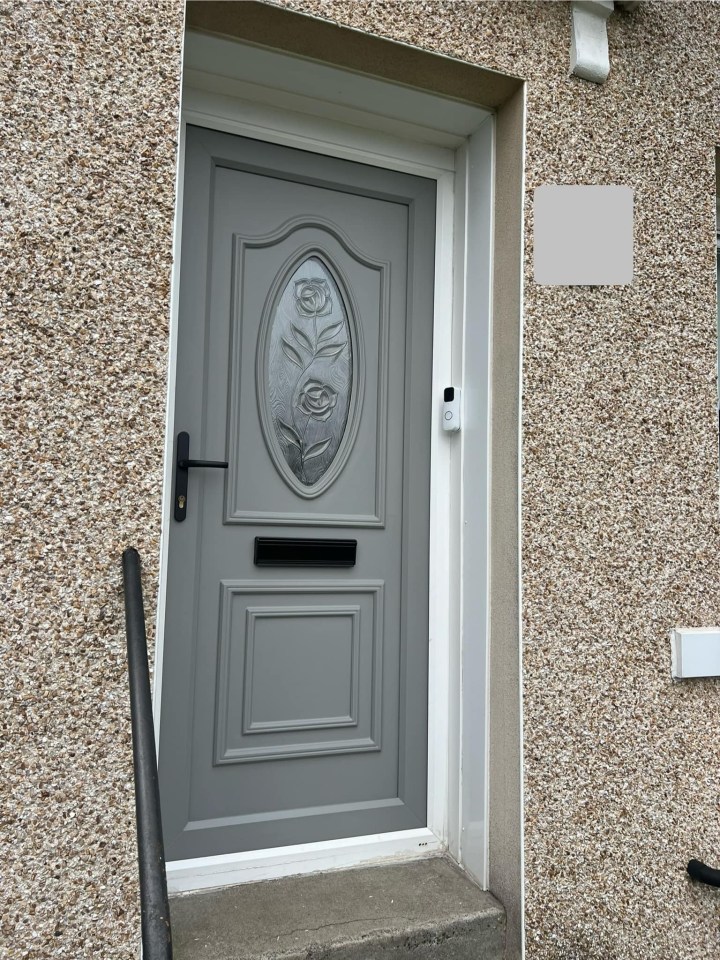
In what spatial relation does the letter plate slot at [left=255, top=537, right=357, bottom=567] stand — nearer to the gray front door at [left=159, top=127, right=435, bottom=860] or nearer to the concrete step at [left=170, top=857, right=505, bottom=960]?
the gray front door at [left=159, top=127, right=435, bottom=860]

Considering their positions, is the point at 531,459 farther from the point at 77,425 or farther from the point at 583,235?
the point at 77,425

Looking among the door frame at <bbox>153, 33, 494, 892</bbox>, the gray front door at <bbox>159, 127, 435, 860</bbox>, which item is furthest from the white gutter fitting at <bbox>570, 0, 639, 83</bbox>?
the gray front door at <bbox>159, 127, 435, 860</bbox>

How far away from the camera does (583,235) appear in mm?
2176

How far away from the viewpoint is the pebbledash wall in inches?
60.1

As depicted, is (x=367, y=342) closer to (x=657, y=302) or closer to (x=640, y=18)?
(x=657, y=302)

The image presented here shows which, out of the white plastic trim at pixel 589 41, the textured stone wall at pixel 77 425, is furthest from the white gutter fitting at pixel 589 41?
the textured stone wall at pixel 77 425

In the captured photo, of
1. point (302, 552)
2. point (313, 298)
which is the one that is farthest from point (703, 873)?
point (313, 298)

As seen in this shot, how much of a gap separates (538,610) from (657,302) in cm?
103

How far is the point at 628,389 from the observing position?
2.19m

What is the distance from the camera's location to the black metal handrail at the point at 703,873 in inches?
80.7

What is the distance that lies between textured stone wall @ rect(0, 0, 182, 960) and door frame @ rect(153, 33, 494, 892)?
0.33m

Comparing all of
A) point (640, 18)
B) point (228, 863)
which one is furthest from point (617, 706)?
point (640, 18)

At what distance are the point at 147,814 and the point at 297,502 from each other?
1.25m

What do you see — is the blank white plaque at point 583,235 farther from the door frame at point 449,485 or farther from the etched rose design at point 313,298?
the etched rose design at point 313,298
